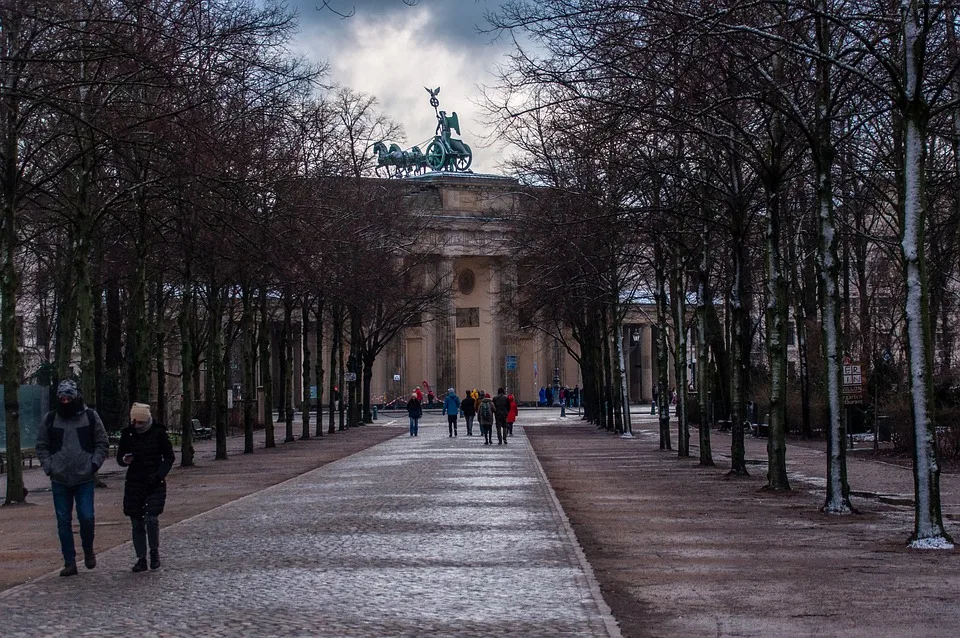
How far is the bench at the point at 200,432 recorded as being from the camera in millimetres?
56906

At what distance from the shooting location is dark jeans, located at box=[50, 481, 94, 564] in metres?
14.2

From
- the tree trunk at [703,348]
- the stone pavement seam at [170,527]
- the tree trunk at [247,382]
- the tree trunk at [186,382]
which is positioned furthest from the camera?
the tree trunk at [247,382]

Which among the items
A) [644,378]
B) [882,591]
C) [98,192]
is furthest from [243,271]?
[644,378]

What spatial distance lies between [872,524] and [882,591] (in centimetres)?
654

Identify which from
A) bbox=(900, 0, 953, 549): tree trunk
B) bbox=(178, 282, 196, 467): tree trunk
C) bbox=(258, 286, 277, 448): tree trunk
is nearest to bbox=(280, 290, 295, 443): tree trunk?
bbox=(258, 286, 277, 448): tree trunk

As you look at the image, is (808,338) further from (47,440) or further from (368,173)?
(47,440)

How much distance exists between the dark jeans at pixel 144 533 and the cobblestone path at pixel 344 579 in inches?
11.1

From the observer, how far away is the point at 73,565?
46.8ft

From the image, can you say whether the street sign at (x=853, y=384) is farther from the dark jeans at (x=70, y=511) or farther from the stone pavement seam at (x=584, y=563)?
the dark jeans at (x=70, y=511)

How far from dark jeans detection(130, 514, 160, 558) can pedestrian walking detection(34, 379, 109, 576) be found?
1.40ft

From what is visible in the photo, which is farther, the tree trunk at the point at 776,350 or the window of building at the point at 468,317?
the window of building at the point at 468,317

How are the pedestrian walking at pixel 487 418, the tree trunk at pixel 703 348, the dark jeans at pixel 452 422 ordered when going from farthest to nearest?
the dark jeans at pixel 452 422
the pedestrian walking at pixel 487 418
the tree trunk at pixel 703 348

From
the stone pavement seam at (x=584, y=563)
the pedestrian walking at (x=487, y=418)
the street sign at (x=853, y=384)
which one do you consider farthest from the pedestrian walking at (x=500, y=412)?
the stone pavement seam at (x=584, y=563)

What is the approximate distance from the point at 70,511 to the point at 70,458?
0.53m
